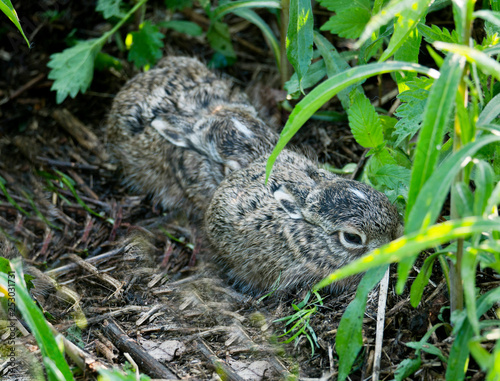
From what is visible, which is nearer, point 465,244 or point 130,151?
point 465,244

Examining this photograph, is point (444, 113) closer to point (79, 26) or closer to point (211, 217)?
point (211, 217)

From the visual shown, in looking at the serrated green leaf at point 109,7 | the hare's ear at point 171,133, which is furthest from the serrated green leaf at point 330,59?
the serrated green leaf at point 109,7

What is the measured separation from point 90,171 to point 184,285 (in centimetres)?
207

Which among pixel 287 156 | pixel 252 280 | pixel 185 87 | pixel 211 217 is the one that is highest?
pixel 185 87

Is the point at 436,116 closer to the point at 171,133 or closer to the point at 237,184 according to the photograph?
the point at 237,184

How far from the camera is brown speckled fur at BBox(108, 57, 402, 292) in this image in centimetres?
436

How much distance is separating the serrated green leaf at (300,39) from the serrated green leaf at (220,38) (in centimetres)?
223

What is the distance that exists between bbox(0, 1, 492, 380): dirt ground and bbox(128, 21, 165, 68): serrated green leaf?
0.68m

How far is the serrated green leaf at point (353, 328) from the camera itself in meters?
2.94

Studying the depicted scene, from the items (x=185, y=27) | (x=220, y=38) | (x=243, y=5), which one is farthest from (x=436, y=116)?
(x=185, y=27)

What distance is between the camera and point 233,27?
6895 mm

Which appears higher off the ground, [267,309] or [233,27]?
[233,27]

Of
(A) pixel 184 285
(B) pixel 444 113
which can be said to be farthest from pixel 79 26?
(B) pixel 444 113

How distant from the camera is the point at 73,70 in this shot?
566cm
